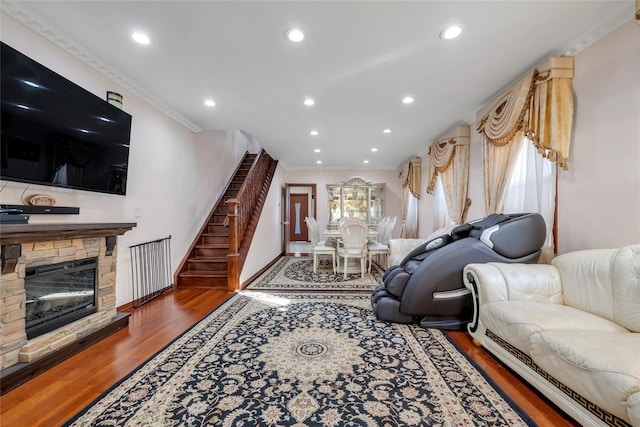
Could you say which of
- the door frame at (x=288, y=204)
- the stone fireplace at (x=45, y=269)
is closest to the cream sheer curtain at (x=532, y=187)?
the stone fireplace at (x=45, y=269)

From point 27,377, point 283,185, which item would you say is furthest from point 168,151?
point 283,185

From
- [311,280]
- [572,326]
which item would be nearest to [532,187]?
[572,326]

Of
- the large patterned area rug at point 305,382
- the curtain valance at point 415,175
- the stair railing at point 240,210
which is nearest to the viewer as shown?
the large patterned area rug at point 305,382

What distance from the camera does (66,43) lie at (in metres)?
2.20

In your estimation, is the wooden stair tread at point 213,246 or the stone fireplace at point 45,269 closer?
the stone fireplace at point 45,269

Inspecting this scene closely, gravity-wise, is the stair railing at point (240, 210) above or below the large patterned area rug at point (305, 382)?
above

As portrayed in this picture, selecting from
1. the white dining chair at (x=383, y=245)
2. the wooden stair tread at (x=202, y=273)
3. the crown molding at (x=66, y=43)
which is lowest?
the wooden stair tread at (x=202, y=273)

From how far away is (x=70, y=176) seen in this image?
7.11 feet

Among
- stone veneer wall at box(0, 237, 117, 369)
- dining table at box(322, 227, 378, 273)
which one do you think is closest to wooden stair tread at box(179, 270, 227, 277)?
stone veneer wall at box(0, 237, 117, 369)

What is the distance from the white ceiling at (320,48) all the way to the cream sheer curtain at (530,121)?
0.17m

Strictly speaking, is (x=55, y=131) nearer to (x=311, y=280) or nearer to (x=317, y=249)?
(x=311, y=280)

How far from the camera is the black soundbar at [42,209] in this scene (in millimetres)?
1792

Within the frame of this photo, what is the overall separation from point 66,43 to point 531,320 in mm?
4113

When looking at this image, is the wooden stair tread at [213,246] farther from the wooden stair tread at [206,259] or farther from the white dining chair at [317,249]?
the white dining chair at [317,249]
